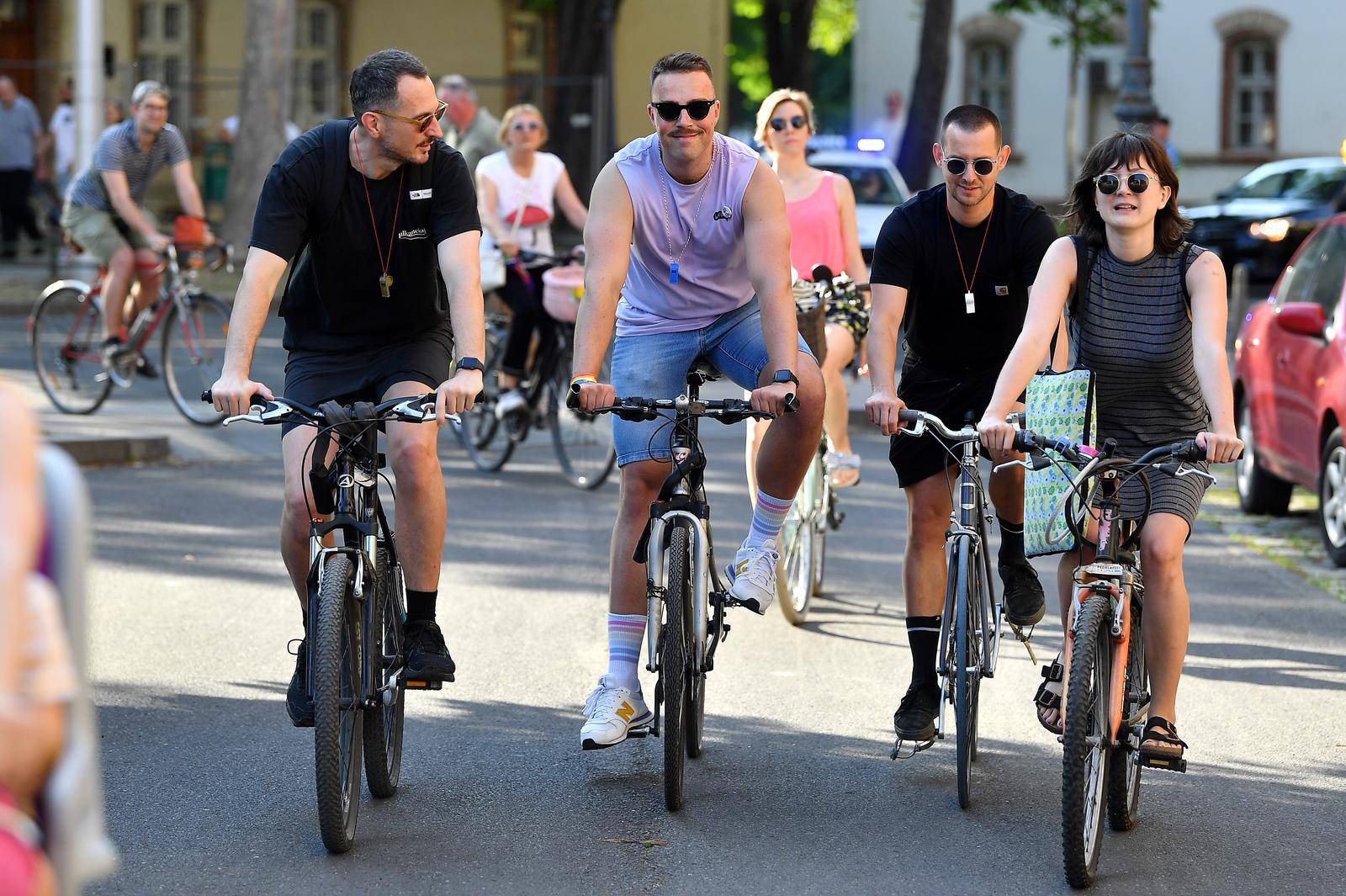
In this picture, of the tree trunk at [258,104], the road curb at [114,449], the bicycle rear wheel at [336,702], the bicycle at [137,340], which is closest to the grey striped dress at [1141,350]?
the bicycle rear wheel at [336,702]

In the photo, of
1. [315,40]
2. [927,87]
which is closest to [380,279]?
[927,87]

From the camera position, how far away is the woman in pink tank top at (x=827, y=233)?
326 inches

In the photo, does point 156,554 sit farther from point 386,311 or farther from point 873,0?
point 873,0

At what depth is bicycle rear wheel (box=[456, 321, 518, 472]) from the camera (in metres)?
11.1

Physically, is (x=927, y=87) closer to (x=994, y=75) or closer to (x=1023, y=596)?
(x=994, y=75)

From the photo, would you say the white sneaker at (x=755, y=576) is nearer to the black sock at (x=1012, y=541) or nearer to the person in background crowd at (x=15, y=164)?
the black sock at (x=1012, y=541)

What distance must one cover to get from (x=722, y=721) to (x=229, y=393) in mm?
2116

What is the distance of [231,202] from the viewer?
72.7ft

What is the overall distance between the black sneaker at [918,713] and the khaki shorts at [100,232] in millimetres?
7962

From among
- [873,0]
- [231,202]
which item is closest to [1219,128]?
[873,0]

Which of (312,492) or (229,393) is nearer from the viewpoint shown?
(229,393)

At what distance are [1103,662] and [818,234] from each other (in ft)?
13.3

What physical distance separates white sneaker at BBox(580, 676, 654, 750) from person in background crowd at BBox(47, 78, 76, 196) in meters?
19.9

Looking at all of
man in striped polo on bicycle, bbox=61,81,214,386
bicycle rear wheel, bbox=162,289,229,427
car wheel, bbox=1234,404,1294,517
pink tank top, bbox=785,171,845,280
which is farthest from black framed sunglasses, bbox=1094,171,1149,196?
man in striped polo on bicycle, bbox=61,81,214,386
